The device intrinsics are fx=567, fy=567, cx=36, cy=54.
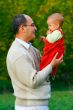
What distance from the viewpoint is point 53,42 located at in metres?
4.84

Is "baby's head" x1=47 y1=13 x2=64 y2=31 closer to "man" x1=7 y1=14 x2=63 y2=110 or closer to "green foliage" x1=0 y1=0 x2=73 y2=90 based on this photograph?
"man" x1=7 y1=14 x2=63 y2=110

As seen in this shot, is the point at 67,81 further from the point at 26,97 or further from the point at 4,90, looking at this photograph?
the point at 26,97

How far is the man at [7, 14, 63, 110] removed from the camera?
14.2ft

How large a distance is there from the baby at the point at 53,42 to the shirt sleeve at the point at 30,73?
21 centimetres

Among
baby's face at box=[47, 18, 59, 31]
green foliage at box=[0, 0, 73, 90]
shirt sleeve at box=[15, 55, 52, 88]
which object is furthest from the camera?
green foliage at box=[0, 0, 73, 90]

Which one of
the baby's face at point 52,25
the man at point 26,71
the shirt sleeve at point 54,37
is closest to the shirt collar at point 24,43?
the man at point 26,71

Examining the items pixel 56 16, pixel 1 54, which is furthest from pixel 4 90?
pixel 56 16

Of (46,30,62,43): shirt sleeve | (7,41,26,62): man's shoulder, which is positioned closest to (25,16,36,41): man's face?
(7,41,26,62): man's shoulder

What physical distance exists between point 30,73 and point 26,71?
0.11ft

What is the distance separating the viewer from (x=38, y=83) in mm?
4324

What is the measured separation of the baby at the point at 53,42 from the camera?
465cm

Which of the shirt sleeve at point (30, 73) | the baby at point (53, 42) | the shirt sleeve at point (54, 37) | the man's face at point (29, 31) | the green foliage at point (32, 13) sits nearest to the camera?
the shirt sleeve at point (30, 73)

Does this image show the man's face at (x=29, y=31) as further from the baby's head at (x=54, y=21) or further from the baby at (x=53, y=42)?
the baby's head at (x=54, y=21)

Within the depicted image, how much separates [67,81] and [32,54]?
12457mm
